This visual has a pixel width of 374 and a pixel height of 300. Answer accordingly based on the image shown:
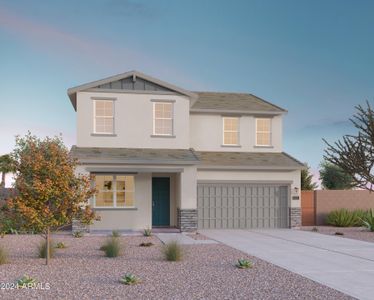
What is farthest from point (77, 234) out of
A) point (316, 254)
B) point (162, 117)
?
point (316, 254)

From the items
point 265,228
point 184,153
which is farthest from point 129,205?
point 265,228

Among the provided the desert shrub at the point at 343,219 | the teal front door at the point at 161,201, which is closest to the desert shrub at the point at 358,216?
the desert shrub at the point at 343,219

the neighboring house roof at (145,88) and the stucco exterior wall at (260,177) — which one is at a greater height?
the neighboring house roof at (145,88)

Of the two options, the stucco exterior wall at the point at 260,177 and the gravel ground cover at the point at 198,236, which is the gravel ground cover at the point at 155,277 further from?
the stucco exterior wall at the point at 260,177

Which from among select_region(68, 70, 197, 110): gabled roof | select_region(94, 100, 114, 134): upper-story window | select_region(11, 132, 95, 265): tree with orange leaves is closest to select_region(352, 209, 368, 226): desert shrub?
select_region(68, 70, 197, 110): gabled roof

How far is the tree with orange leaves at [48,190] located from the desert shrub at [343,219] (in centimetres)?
1754

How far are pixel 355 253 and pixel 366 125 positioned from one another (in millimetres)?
12632

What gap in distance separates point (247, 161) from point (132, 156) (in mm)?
6076

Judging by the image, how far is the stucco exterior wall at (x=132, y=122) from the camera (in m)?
23.6

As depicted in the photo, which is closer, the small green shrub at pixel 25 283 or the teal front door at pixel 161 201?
the small green shrub at pixel 25 283

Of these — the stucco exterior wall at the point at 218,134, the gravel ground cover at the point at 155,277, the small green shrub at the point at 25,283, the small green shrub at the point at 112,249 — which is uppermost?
the stucco exterior wall at the point at 218,134

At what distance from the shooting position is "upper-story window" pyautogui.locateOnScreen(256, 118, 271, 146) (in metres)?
27.7

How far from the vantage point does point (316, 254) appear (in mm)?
15852

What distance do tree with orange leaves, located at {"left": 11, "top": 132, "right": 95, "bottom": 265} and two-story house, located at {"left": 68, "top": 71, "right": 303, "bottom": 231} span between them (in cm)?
797
